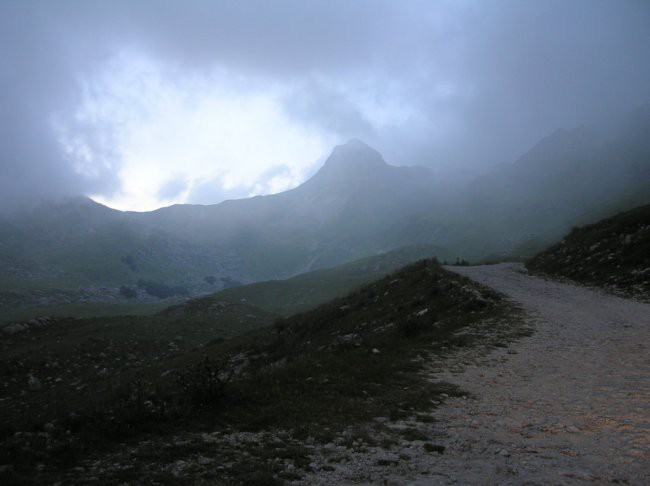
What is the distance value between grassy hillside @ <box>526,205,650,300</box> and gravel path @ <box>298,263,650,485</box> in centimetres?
1202

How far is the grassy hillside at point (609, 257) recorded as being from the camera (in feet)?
90.5

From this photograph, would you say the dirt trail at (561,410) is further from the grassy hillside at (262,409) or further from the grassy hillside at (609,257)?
the grassy hillside at (609,257)

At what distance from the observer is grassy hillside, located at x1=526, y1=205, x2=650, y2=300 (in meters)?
27.6

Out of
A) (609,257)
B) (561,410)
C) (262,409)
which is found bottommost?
(561,410)

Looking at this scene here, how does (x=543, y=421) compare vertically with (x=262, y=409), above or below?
below

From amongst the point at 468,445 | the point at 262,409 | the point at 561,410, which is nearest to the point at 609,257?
the point at 561,410

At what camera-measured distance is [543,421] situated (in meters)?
9.07

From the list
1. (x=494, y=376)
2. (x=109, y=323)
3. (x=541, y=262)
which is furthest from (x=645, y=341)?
(x=109, y=323)

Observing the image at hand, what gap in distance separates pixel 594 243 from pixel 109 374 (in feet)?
141

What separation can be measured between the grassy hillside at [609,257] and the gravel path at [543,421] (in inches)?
473

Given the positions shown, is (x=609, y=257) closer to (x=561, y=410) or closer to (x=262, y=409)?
(x=561, y=410)

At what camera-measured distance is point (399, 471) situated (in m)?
6.72

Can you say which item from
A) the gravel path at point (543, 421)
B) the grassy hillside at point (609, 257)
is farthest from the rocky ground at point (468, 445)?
the grassy hillside at point (609, 257)

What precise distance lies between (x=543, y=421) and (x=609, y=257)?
29.8 meters
